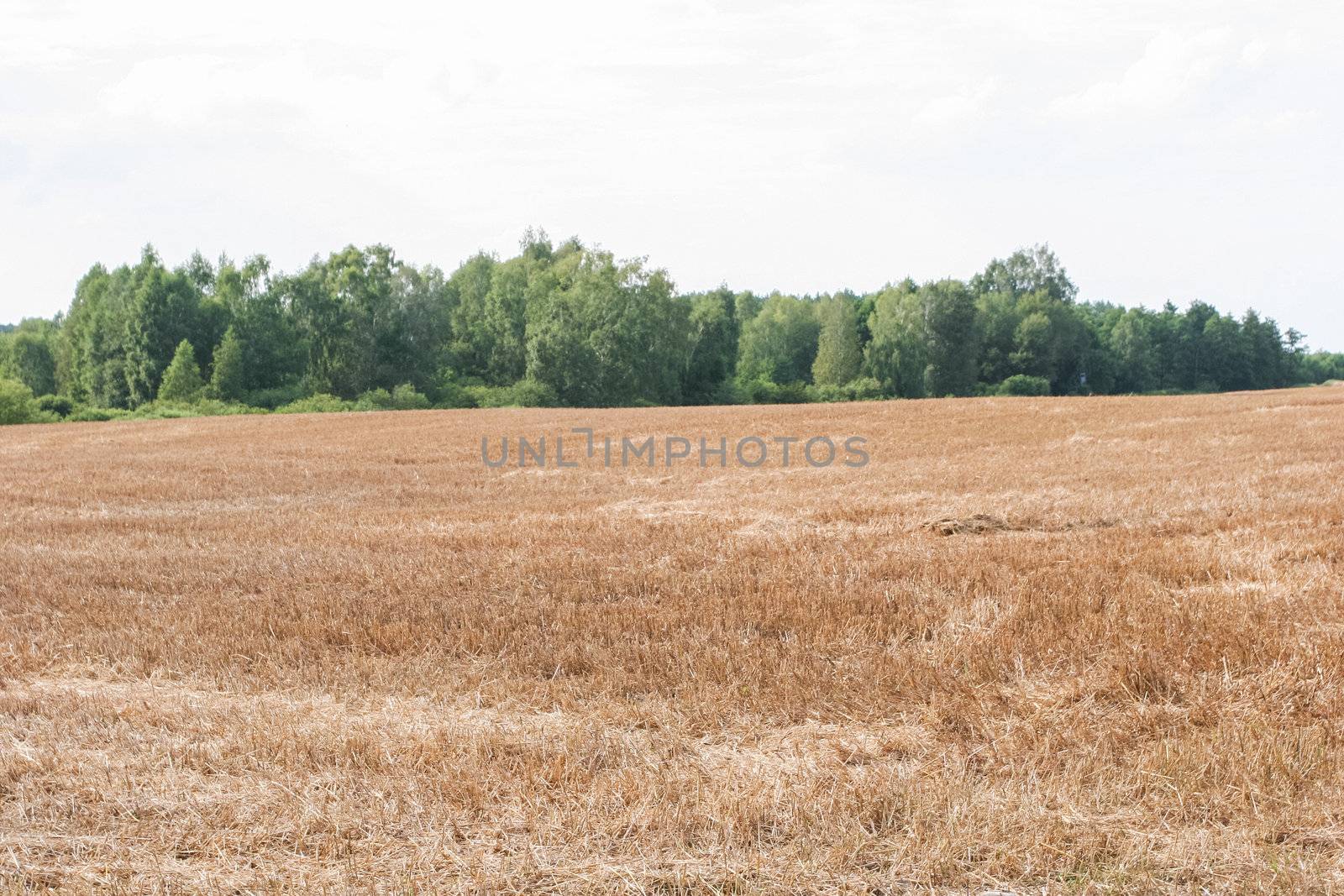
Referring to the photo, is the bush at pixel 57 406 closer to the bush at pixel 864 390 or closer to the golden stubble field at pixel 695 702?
the bush at pixel 864 390

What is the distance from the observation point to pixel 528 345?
83.7m

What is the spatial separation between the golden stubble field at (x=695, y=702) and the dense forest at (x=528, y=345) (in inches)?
2395

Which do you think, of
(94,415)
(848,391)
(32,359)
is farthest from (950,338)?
(32,359)

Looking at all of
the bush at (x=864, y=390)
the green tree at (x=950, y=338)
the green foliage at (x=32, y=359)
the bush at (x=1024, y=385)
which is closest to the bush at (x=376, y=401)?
the bush at (x=864, y=390)

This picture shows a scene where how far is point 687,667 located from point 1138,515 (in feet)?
27.4

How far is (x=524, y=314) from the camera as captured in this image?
94.0 metres

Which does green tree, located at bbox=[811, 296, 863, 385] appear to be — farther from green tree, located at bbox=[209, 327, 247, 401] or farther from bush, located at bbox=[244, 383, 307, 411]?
green tree, located at bbox=[209, 327, 247, 401]

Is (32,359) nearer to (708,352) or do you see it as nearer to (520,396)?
(520,396)

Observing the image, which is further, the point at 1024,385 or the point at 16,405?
the point at 1024,385

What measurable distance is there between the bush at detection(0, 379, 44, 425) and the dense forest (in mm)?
127

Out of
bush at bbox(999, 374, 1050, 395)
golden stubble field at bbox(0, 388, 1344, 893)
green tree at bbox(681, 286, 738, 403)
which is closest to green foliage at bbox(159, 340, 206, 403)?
green tree at bbox(681, 286, 738, 403)

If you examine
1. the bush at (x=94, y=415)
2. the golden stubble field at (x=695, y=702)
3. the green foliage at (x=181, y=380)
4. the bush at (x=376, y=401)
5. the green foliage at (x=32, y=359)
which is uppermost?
the green foliage at (x=32, y=359)

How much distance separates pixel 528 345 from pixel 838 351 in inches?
1205

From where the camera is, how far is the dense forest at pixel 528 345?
264ft
